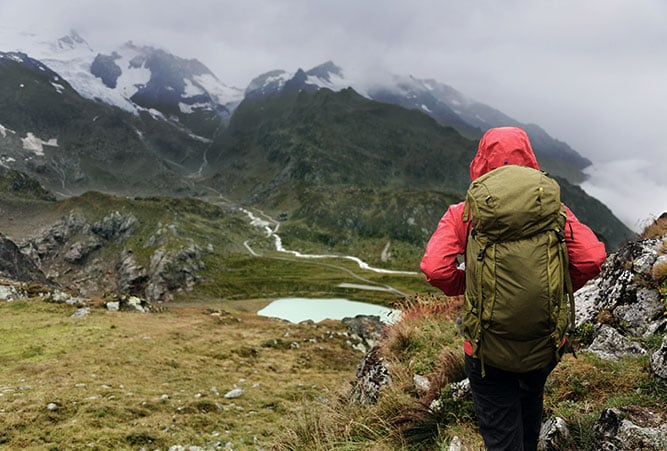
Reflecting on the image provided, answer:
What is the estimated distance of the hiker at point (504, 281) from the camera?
3662mm

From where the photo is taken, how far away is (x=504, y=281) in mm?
3633

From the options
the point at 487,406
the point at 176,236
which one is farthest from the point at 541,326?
the point at 176,236

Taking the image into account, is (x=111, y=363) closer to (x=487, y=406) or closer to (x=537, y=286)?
(x=487, y=406)

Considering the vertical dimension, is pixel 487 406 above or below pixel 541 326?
below

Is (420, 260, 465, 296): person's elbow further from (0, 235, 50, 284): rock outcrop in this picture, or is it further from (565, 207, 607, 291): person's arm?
(0, 235, 50, 284): rock outcrop

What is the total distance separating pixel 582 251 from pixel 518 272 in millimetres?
922

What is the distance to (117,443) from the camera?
893 cm

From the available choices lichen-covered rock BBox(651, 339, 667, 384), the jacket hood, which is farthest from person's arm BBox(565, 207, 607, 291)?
lichen-covered rock BBox(651, 339, 667, 384)

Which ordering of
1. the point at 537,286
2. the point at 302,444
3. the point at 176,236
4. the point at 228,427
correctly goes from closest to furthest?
the point at 537,286 < the point at 302,444 < the point at 228,427 < the point at 176,236

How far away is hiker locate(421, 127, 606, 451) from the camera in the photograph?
3662 mm

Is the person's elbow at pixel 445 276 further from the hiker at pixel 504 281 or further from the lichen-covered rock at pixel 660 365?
the lichen-covered rock at pixel 660 365

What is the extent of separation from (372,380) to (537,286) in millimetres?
6287

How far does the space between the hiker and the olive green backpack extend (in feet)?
0.03

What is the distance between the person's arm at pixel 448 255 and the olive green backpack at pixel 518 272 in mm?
345
